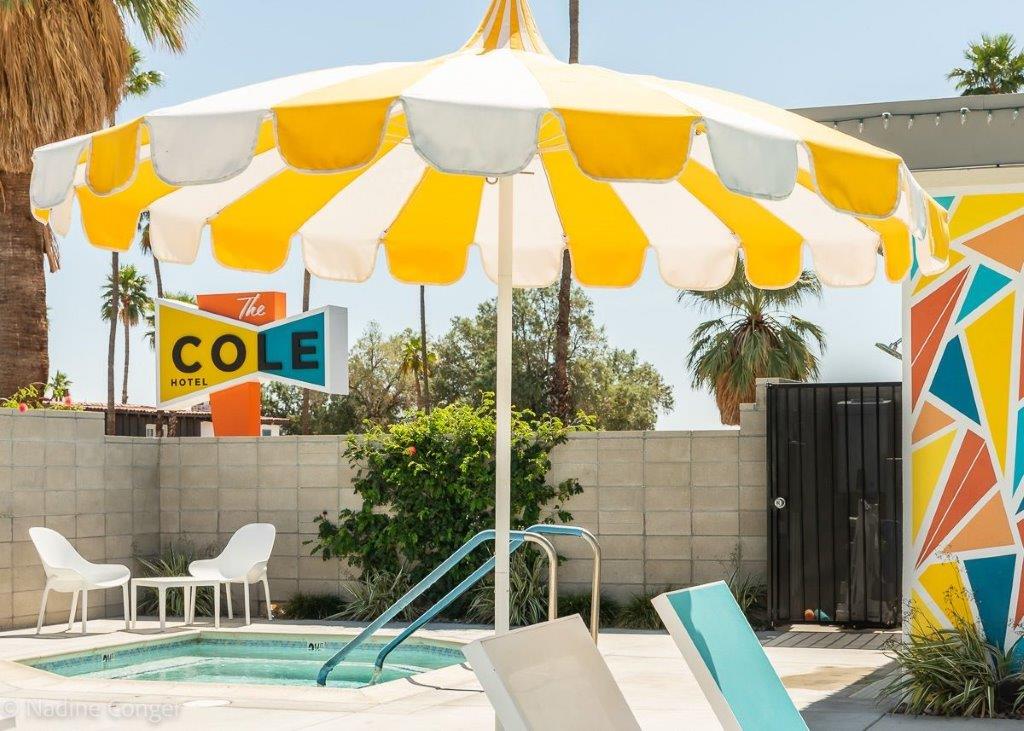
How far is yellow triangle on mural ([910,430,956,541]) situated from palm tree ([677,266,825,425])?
59.0 ft

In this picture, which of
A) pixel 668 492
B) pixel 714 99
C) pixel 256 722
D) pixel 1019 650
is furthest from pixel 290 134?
pixel 668 492

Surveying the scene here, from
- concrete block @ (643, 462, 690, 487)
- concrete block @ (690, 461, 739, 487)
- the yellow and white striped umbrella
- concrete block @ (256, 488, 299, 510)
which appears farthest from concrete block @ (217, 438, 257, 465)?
the yellow and white striped umbrella

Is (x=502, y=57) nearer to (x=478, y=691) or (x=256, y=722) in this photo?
(x=256, y=722)

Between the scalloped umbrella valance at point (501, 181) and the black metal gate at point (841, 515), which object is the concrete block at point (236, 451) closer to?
the black metal gate at point (841, 515)

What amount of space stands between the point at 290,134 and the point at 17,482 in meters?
8.60

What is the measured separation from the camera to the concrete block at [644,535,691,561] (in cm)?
1141

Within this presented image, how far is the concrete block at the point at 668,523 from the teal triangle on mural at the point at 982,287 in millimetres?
4830

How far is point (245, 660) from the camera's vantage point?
10164mm

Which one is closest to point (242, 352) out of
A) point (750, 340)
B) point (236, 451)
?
point (236, 451)

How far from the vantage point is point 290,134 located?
3.54 metres

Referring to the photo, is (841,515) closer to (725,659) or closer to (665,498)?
(665,498)

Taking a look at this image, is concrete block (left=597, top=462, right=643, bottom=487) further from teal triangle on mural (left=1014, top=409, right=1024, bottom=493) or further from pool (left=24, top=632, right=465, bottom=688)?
teal triangle on mural (left=1014, top=409, right=1024, bottom=493)

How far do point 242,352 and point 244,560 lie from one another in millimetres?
3398

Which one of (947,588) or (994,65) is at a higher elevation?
(994,65)
